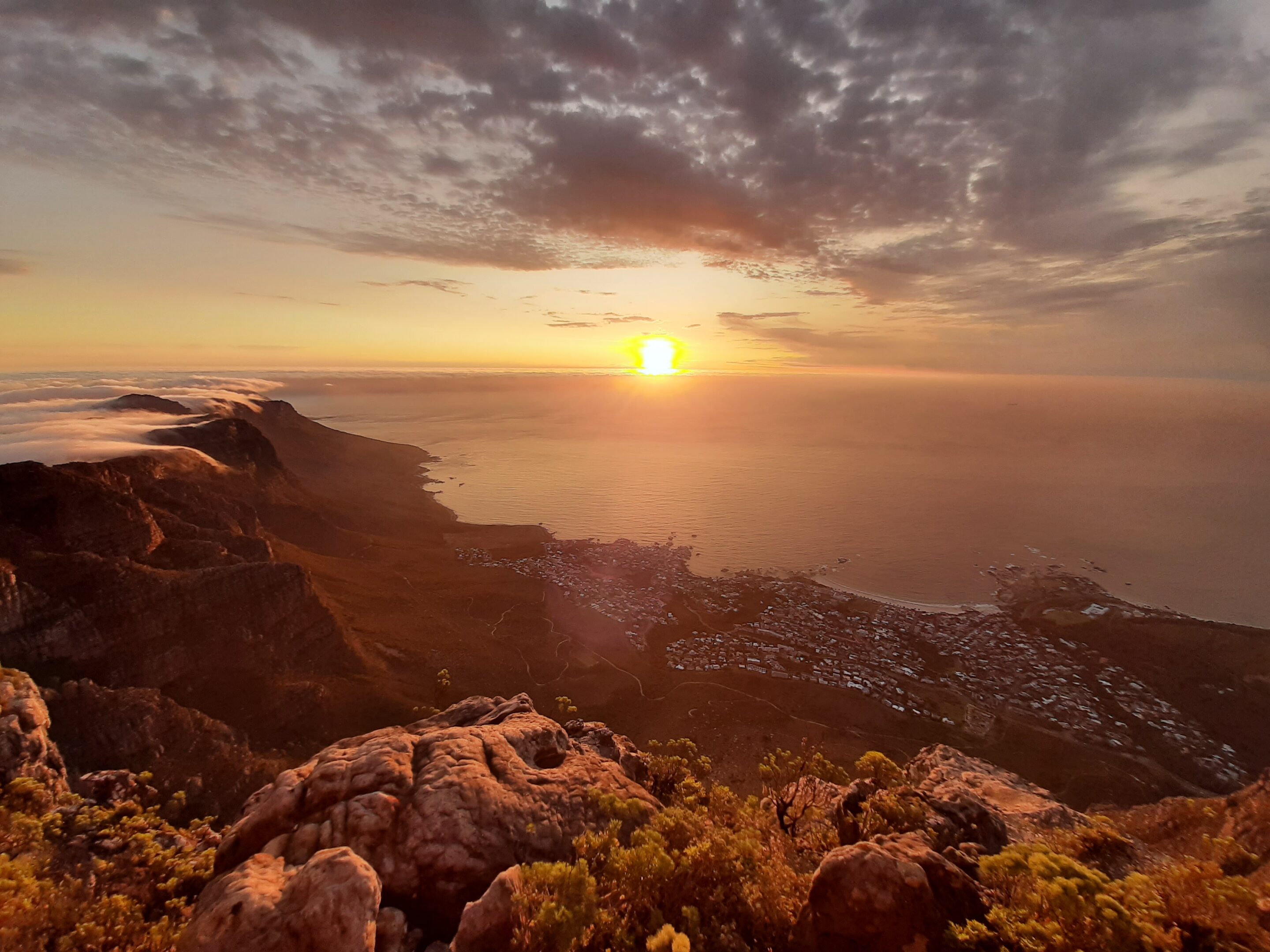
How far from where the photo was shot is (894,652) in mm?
35000

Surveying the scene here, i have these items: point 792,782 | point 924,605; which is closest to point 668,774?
point 792,782

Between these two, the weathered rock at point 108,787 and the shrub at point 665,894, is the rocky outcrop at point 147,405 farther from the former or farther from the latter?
the shrub at point 665,894

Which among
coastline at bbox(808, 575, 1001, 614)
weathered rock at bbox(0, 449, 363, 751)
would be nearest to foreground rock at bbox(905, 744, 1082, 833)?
coastline at bbox(808, 575, 1001, 614)

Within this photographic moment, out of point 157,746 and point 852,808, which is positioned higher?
point 852,808

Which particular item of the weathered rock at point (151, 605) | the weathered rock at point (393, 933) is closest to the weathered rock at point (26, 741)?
the weathered rock at point (151, 605)

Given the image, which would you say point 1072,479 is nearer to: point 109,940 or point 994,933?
point 994,933

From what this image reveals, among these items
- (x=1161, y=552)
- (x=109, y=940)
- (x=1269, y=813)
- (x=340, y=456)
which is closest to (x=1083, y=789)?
(x=1269, y=813)

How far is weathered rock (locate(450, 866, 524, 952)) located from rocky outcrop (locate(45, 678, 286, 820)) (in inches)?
579

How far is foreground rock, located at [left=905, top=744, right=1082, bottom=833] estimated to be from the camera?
40.1 feet

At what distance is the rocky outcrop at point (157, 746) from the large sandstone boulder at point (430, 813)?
750cm

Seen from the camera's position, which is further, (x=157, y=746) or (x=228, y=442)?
(x=228, y=442)

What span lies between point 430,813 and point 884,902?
7.79 metres

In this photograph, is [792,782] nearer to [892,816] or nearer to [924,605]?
[892,816]

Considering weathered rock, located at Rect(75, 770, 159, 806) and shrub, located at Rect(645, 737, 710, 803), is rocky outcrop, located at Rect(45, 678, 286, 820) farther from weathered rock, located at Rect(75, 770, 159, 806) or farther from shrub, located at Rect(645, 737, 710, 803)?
shrub, located at Rect(645, 737, 710, 803)
